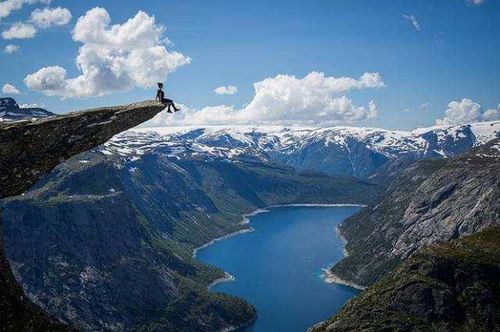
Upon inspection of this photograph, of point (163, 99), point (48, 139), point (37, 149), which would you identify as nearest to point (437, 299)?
point (163, 99)

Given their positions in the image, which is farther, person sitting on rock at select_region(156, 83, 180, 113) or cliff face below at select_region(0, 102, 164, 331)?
person sitting on rock at select_region(156, 83, 180, 113)

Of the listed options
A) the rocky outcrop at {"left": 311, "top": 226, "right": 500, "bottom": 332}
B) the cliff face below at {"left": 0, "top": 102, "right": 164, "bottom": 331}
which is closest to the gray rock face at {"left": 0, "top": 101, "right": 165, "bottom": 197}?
the cliff face below at {"left": 0, "top": 102, "right": 164, "bottom": 331}

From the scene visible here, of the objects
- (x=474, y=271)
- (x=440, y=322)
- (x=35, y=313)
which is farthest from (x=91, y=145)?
(x=474, y=271)

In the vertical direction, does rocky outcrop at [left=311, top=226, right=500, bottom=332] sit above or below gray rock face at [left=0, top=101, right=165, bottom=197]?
below

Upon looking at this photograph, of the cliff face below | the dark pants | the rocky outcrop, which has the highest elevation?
the dark pants

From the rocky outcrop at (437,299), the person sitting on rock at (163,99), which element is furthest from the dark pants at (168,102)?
the rocky outcrop at (437,299)

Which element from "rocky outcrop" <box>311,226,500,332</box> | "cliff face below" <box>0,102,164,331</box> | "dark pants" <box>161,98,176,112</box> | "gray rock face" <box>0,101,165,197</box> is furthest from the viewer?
"rocky outcrop" <box>311,226,500,332</box>

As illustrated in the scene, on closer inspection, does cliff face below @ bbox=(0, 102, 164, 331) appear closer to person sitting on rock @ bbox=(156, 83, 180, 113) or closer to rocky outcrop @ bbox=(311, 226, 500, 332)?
person sitting on rock @ bbox=(156, 83, 180, 113)

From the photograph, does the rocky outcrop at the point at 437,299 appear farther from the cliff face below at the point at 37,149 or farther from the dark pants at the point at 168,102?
the cliff face below at the point at 37,149
